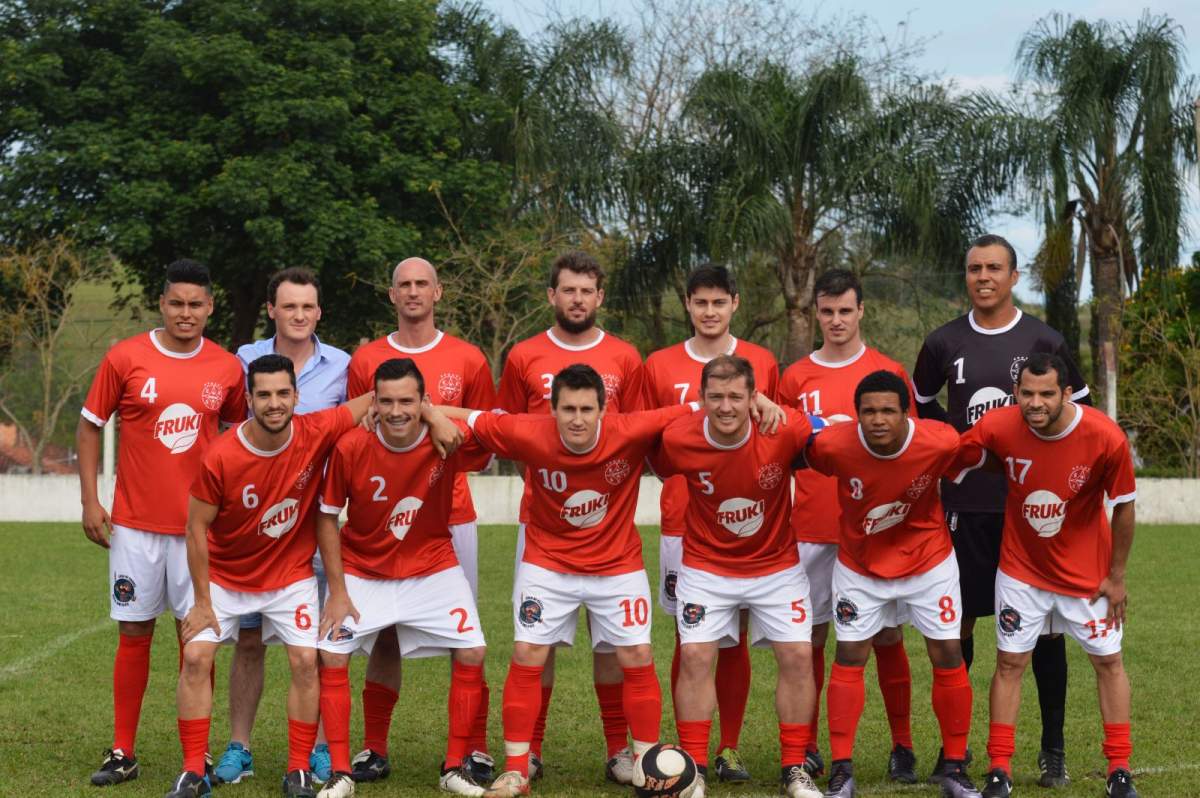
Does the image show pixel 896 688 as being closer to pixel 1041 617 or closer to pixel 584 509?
pixel 1041 617

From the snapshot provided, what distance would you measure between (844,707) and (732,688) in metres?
0.80

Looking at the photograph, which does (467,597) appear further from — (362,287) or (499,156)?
(499,156)

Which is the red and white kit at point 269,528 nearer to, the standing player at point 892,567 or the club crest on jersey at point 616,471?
the club crest on jersey at point 616,471

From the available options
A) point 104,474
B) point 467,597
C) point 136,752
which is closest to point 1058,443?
point 467,597

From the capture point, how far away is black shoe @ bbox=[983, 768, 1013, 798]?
577cm

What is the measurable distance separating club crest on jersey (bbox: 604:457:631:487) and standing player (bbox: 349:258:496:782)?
2.65 feet

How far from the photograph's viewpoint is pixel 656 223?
26.2 meters

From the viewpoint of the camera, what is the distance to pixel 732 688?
6.62 metres

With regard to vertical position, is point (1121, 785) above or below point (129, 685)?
below

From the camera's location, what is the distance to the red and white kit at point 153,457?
631cm

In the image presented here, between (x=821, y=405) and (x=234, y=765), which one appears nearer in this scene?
(x=234, y=765)

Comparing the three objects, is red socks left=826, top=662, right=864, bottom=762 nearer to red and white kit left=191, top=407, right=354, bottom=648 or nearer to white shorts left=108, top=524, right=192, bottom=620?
red and white kit left=191, top=407, right=354, bottom=648

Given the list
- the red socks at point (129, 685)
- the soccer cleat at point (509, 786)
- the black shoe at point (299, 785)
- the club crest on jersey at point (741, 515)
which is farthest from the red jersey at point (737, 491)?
the red socks at point (129, 685)

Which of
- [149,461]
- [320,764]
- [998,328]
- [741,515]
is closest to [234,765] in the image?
[320,764]
